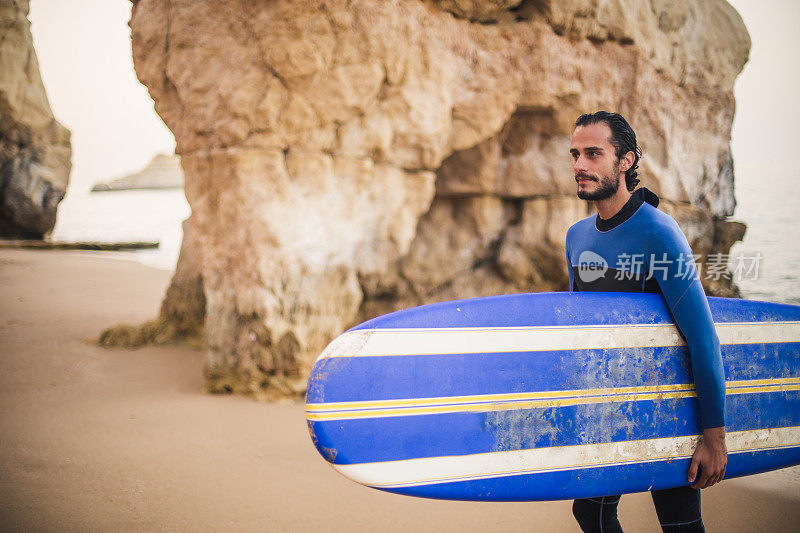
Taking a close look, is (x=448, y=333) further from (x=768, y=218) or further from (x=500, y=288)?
(x=768, y=218)

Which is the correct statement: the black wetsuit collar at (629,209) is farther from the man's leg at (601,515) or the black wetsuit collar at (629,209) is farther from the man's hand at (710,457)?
the man's leg at (601,515)

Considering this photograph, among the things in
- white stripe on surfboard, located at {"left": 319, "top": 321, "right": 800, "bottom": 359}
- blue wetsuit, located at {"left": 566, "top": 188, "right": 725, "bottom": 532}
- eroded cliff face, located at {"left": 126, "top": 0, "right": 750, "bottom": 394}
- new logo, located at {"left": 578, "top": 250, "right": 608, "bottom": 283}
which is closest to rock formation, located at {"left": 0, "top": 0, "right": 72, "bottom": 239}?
eroded cliff face, located at {"left": 126, "top": 0, "right": 750, "bottom": 394}

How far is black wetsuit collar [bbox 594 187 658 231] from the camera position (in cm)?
159

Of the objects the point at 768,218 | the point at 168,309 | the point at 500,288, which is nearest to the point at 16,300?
the point at 168,309

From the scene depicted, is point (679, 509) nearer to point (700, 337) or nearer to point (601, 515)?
point (601, 515)

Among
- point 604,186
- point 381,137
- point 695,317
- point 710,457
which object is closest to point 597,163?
point 604,186

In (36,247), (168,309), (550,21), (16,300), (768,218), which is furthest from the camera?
(768,218)

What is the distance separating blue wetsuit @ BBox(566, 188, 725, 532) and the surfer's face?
87 millimetres

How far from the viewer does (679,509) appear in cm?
156

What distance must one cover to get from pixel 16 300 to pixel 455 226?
4865mm

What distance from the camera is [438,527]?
2338mm

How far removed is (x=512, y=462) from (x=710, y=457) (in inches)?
22.1

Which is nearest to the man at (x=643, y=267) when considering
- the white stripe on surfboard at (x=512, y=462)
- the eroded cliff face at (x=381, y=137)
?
the white stripe on surfboard at (x=512, y=462)

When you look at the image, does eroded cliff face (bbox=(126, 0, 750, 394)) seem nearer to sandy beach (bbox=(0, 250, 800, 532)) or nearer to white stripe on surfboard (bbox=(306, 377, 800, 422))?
sandy beach (bbox=(0, 250, 800, 532))
